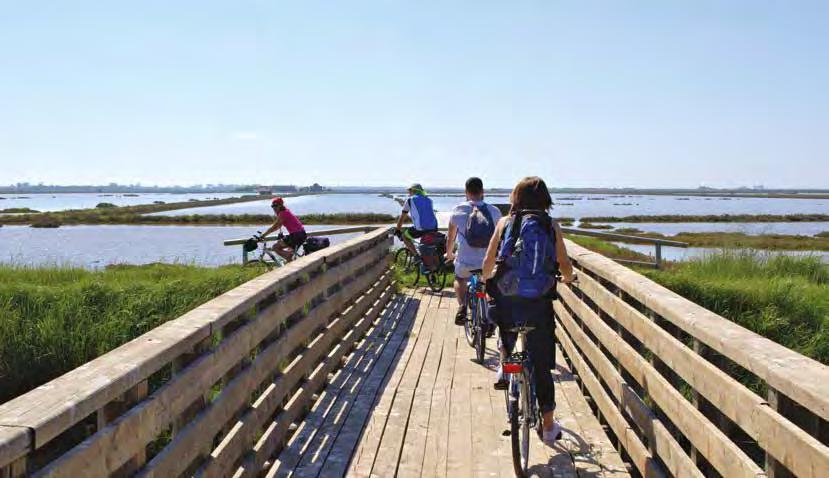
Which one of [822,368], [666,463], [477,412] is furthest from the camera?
[477,412]

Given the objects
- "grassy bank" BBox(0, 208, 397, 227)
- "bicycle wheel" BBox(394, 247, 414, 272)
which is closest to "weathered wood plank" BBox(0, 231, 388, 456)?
"bicycle wheel" BBox(394, 247, 414, 272)

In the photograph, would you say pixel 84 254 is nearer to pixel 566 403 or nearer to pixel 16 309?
pixel 16 309

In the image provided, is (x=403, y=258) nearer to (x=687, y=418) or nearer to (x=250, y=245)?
(x=250, y=245)

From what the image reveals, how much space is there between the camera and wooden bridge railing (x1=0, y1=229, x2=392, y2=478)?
2521 millimetres

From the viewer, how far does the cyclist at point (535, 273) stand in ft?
15.8

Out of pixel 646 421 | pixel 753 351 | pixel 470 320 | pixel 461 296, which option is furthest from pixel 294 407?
pixel 753 351

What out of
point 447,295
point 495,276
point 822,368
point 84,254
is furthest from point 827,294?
point 84,254

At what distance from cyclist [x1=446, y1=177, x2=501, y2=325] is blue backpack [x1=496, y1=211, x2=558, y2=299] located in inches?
101

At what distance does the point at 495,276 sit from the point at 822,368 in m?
2.48

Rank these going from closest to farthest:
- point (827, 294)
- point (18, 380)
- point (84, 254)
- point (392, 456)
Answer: point (392, 456) → point (18, 380) → point (827, 294) → point (84, 254)

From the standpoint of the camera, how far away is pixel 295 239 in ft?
45.4

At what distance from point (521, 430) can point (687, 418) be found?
1312 millimetres

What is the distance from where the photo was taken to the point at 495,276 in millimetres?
5020

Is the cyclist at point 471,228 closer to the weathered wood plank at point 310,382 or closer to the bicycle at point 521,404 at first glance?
the weathered wood plank at point 310,382
